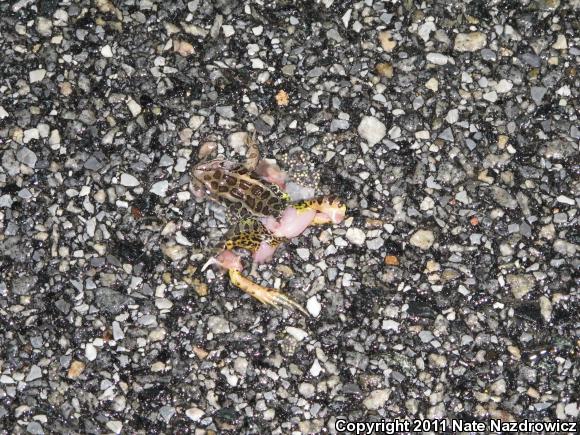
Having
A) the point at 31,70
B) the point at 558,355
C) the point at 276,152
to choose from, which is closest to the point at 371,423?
the point at 558,355

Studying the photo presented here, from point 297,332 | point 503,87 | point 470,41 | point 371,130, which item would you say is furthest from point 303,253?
point 470,41

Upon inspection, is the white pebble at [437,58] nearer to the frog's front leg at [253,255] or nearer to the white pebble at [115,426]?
the frog's front leg at [253,255]

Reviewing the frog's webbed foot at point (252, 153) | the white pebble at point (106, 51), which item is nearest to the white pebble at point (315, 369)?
the frog's webbed foot at point (252, 153)

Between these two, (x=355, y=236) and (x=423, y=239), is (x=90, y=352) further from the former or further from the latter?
(x=423, y=239)

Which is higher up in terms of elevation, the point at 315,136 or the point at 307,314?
the point at 315,136

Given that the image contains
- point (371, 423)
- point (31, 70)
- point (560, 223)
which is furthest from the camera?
point (31, 70)

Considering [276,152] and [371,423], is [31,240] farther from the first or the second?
[371,423]
